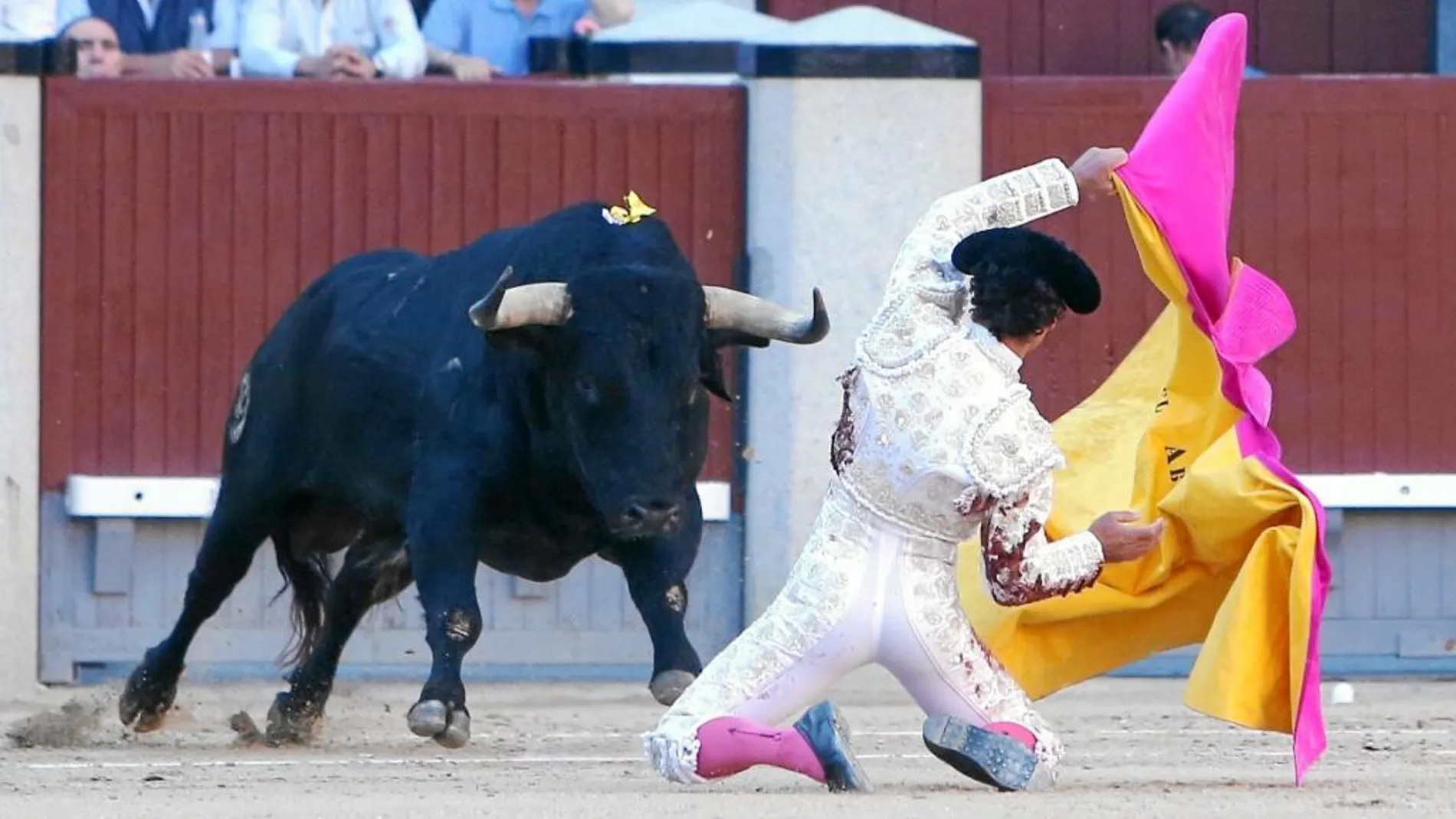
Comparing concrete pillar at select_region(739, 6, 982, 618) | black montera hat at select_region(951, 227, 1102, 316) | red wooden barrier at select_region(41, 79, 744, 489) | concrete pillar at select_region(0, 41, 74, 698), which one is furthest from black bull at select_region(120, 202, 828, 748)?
concrete pillar at select_region(739, 6, 982, 618)

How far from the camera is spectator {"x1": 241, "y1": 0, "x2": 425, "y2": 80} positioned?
33.2 feet

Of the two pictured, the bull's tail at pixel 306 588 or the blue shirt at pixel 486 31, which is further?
the blue shirt at pixel 486 31

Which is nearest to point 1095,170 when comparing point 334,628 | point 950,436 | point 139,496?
point 950,436

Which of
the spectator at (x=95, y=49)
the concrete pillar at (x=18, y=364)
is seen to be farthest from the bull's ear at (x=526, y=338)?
the spectator at (x=95, y=49)

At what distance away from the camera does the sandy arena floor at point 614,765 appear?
5438mm

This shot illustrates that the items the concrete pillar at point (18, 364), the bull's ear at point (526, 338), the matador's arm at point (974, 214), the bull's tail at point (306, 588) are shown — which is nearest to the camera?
the matador's arm at point (974, 214)

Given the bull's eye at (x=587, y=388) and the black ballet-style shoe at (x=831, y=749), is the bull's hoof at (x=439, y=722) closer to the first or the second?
the bull's eye at (x=587, y=388)

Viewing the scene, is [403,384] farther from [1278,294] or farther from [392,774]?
[1278,294]

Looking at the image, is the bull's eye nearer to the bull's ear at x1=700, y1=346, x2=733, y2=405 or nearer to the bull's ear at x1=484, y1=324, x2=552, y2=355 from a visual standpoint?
the bull's ear at x1=484, y1=324, x2=552, y2=355

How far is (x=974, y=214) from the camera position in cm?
574

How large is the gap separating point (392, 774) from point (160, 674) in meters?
1.46

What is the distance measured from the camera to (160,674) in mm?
8016

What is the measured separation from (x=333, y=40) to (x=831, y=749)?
5.32 metres

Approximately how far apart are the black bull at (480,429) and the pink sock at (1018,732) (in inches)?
36.1
